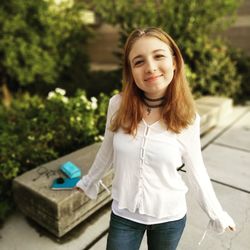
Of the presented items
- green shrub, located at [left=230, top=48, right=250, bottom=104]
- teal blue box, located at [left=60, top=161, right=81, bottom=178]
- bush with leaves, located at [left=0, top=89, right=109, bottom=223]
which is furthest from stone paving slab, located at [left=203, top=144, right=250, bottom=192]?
green shrub, located at [left=230, top=48, right=250, bottom=104]

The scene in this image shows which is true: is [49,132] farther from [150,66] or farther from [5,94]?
[5,94]

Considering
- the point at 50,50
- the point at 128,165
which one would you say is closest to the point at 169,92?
the point at 128,165

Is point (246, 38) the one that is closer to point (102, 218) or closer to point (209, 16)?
point (209, 16)

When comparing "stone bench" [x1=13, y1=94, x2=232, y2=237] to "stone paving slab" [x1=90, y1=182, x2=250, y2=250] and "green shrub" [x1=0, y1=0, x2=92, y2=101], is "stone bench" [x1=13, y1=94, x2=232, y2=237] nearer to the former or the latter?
"stone paving slab" [x1=90, y1=182, x2=250, y2=250]

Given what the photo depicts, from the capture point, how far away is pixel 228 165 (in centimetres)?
368

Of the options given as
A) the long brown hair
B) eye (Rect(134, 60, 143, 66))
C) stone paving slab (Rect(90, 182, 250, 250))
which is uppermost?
eye (Rect(134, 60, 143, 66))

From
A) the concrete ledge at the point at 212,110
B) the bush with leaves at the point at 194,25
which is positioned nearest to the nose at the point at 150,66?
the concrete ledge at the point at 212,110

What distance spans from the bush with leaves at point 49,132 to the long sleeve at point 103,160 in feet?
4.70

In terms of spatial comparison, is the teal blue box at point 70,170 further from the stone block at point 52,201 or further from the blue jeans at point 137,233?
the blue jeans at point 137,233

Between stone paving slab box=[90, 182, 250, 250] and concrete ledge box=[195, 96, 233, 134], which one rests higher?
concrete ledge box=[195, 96, 233, 134]

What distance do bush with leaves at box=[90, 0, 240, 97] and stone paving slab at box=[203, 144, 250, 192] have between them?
6.56ft

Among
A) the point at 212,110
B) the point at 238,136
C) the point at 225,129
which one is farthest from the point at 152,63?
the point at 225,129

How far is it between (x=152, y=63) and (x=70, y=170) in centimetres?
169

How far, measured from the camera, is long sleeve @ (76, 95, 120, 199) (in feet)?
5.70
